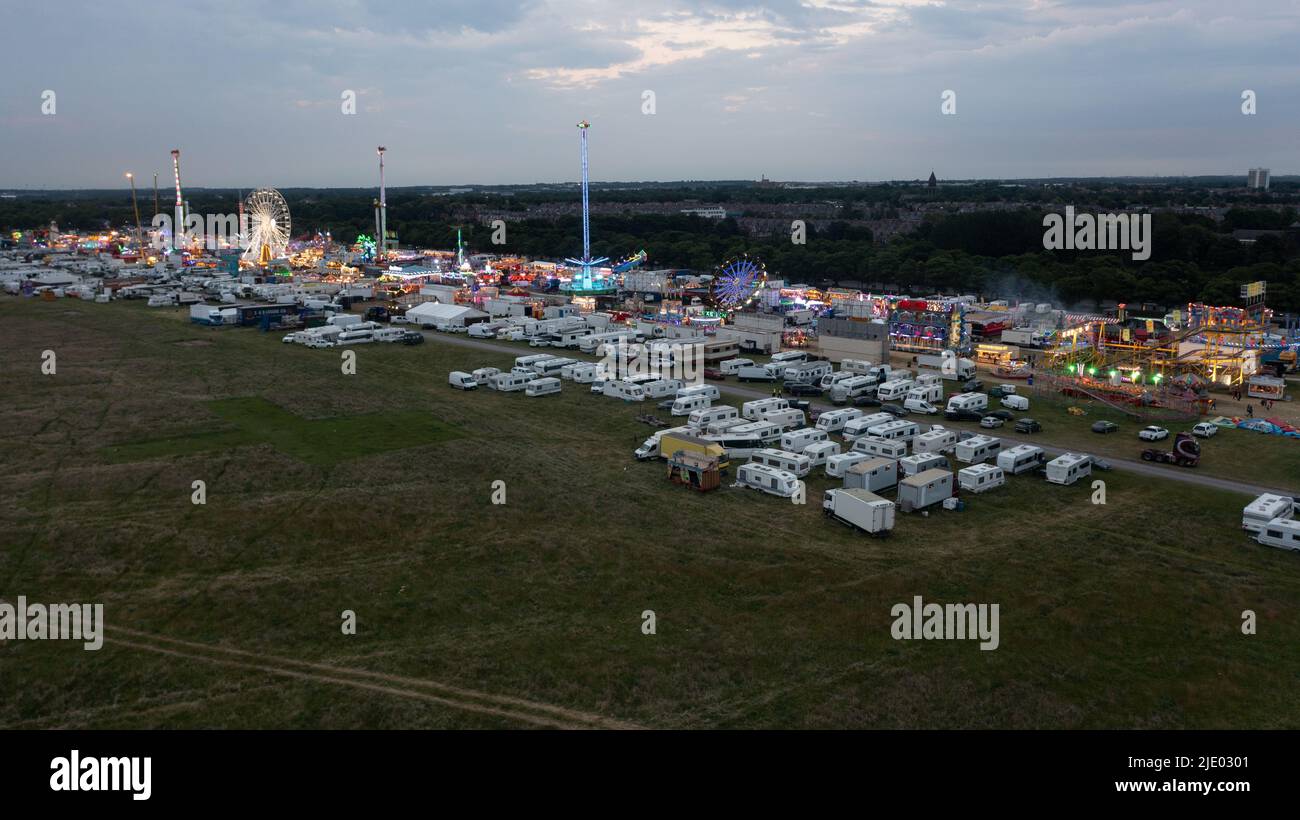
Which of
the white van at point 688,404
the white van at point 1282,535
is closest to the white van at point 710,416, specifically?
the white van at point 688,404

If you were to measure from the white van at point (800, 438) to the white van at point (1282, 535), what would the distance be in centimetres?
1225

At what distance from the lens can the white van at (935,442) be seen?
2797 cm

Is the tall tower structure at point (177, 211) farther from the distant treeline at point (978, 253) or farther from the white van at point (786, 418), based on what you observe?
the white van at point (786, 418)

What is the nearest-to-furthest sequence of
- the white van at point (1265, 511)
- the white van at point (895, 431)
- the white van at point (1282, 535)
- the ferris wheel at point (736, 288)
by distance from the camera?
the white van at point (1282, 535) → the white van at point (1265, 511) → the white van at point (895, 431) → the ferris wheel at point (736, 288)

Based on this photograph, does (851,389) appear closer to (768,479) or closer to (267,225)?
(768,479)

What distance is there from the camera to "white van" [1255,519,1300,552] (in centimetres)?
2036

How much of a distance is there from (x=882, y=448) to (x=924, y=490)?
3.98 meters

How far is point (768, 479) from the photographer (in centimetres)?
2466

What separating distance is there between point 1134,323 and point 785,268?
41.9 meters

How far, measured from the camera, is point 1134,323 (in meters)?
45.9

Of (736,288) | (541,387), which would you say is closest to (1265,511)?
(541,387)

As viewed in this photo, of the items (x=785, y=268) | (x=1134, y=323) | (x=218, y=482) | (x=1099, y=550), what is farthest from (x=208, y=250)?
(x=1099, y=550)

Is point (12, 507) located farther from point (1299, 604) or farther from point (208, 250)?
point (208, 250)

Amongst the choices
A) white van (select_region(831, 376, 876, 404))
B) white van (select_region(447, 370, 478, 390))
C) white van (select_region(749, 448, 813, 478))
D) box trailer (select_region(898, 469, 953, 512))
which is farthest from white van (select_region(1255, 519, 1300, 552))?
white van (select_region(447, 370, 478, 390))
